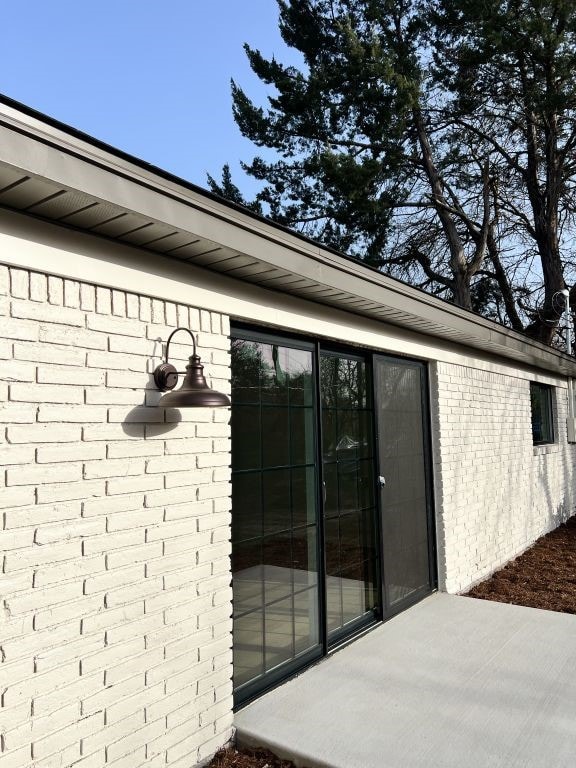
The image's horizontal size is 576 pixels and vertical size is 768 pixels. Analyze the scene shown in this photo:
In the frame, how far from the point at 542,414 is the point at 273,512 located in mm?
6673

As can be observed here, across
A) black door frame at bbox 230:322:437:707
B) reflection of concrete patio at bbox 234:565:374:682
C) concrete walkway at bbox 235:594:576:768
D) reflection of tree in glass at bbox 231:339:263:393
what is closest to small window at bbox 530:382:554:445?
black door frame at bbox 230:322:437:707

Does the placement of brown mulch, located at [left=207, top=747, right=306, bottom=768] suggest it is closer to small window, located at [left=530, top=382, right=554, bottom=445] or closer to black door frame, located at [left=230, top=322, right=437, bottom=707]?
black door frame, located at [left=230, top=322, right=437, bottom=707]

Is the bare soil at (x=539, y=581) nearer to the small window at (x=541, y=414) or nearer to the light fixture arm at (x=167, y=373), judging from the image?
the small window at (x=541, y=414)

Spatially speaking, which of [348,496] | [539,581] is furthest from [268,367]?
[539,581]

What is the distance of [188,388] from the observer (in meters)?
2.68

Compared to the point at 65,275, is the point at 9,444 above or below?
below

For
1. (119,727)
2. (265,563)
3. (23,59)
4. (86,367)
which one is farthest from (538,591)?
(23,59)

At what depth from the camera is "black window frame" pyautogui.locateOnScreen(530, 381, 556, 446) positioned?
8536mm

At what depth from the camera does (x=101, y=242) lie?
100 inches

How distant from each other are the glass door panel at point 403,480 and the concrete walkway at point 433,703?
517 millimetres

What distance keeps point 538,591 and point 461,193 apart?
39.2 feet

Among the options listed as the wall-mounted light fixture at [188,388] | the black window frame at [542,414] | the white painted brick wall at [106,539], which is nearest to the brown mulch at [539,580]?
the black window frame at [542,414]

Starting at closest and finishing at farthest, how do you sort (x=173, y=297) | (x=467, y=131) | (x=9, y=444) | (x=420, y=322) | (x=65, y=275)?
(x=9, y=444) → (x=65, y=275) → (x=173, y=297) → (x=420, y=322) → (x=467, y=131)

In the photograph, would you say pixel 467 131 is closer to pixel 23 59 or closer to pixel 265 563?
pixel 23 59
